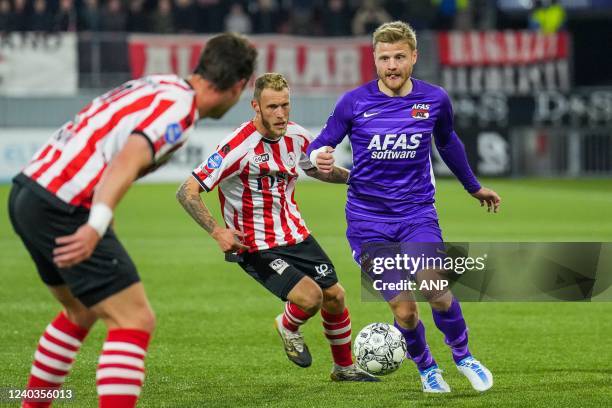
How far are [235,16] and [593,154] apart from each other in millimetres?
9460

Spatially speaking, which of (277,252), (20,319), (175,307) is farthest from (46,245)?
(175,307)

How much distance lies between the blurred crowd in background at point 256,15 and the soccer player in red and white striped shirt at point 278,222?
68.0ft

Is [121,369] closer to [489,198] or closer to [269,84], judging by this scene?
[269,84]

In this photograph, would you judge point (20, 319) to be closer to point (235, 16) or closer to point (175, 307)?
point (175, 307)

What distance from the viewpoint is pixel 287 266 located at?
7.29 metres

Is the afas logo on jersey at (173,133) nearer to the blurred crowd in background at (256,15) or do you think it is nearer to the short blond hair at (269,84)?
the short blond hair at (269,84)

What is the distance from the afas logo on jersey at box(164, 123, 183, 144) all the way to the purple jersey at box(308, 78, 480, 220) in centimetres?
225

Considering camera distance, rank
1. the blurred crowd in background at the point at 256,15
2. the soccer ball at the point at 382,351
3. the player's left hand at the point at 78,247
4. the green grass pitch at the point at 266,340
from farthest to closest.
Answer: the blurred crowd in background at the point at 256,15 < the soccer ball at the point at 382,351 < the green grass pitch at the point at 266,340 < the player's left hand at the point at 78,247

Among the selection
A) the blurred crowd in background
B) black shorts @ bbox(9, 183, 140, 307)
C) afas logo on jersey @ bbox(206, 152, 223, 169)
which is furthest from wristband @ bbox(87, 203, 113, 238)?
the blurred crowd in background

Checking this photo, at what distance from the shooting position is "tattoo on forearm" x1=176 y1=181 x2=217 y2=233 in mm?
6829

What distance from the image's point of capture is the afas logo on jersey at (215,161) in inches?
283

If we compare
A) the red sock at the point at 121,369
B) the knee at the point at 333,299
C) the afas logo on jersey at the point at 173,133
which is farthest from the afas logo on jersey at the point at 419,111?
the red sock at the point at 121,369

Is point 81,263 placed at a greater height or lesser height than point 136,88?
lesser

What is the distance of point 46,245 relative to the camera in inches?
199
